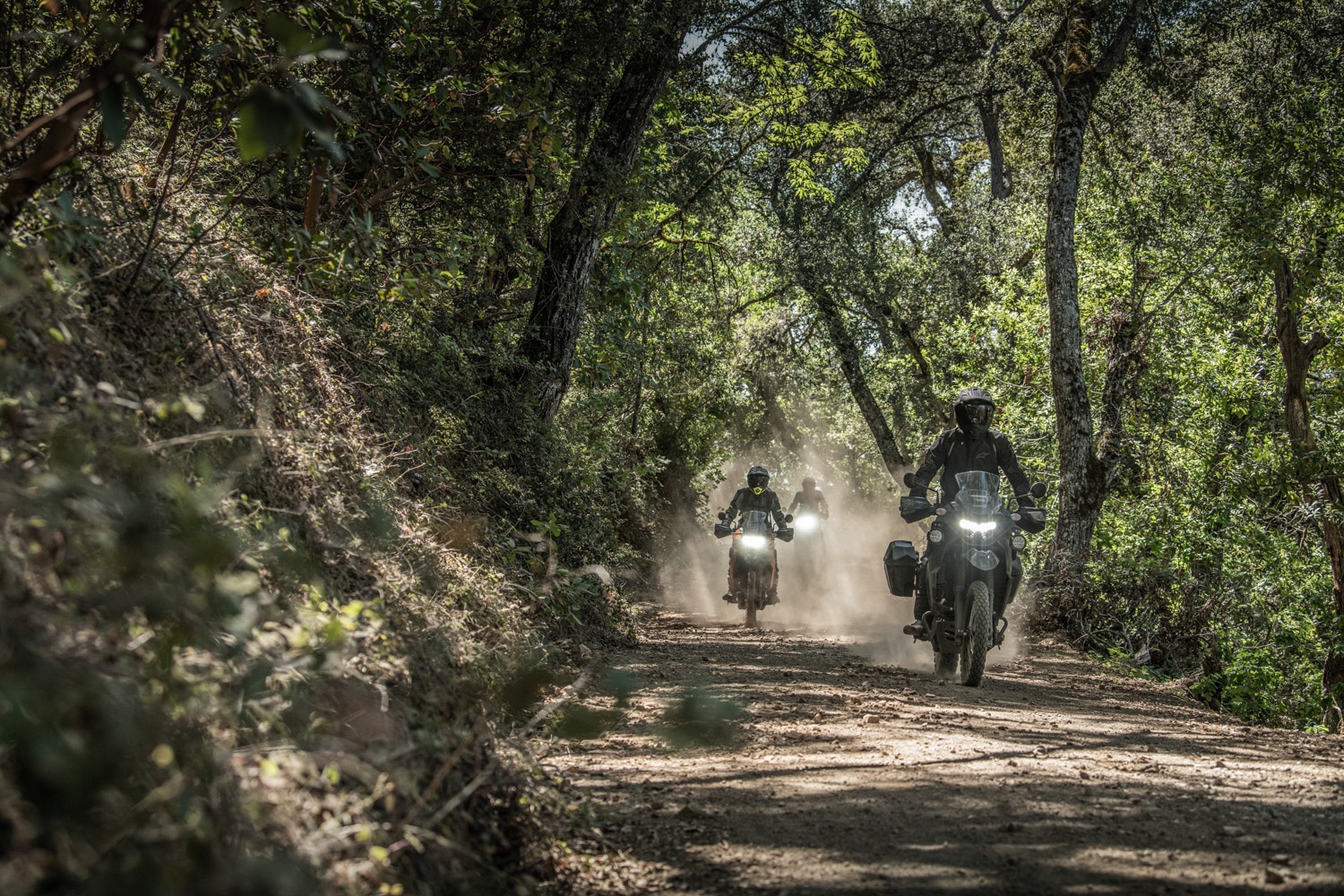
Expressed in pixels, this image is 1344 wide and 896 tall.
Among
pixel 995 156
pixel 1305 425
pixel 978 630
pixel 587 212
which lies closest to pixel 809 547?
pixel 1305 425

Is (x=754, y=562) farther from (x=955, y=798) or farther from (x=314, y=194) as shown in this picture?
(x=955, y=798)

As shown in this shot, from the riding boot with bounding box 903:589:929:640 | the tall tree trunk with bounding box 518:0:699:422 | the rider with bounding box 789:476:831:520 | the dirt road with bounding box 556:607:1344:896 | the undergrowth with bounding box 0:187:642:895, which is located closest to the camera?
the undergrowth with bounding box 0:187:642:895

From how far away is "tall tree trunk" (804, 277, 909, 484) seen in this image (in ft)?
80.2

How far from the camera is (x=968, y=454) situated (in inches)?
360

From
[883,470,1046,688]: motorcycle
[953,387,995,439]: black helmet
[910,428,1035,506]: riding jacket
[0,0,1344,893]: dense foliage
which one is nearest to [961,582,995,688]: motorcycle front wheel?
[883,470,1046,688]: motorcycle

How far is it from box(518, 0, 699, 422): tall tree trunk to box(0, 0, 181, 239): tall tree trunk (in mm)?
7445

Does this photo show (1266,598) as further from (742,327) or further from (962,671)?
(742,327)

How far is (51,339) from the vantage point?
3760 mm

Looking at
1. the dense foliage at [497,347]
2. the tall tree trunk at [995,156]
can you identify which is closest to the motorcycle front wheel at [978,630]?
the dense foliage at [497,347]

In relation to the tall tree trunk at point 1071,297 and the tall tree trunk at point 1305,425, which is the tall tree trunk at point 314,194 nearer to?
the tall tree trunk at point 1071,297

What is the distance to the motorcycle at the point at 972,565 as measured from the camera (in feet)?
27.6

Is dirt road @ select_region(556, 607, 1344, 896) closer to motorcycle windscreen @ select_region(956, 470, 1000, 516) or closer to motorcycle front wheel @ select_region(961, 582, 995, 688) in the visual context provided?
motorcycle front wheel @ select_region(961, 582, 995, 688)

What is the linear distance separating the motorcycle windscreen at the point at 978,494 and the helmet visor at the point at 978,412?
0.60 meters

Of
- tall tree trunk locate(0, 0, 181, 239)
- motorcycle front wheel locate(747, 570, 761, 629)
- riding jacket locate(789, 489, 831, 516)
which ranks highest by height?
tall tree trunk locate(0, 0, 181, 239)
